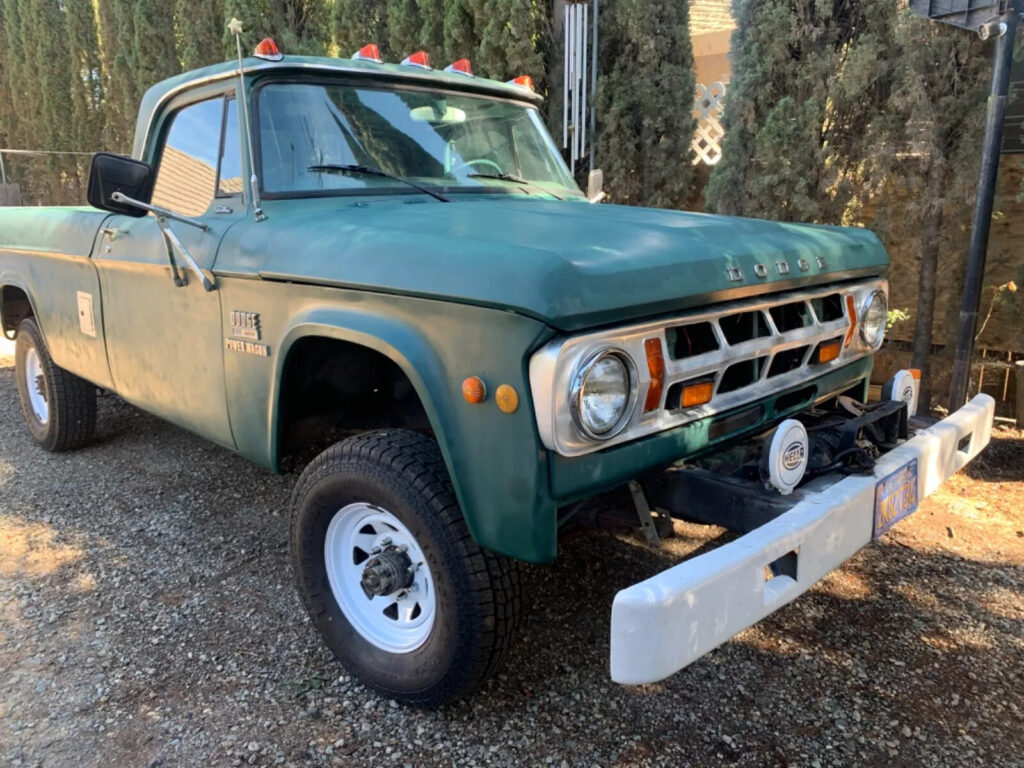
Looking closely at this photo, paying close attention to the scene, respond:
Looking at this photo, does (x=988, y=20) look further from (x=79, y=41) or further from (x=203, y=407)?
(x=79, y=41)

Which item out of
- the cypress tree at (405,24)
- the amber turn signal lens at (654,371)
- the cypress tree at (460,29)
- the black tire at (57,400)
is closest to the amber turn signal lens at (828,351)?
the amber turn signal lens at (654,371)

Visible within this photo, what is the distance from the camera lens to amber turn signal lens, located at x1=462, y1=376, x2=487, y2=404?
2.07m

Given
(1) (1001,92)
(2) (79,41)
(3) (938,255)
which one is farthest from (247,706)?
(2) (79,41)

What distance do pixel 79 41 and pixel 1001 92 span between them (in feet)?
44.6

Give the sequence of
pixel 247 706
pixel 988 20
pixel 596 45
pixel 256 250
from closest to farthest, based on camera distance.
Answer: pixel 247 706 < pixel 256 250 < pixel 988 20 < pixel 596 45

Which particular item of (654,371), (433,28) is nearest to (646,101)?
(433,28)

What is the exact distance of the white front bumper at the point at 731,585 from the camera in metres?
1.81

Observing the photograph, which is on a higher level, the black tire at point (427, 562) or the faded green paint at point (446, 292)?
the faded green paint at point (446, 292)

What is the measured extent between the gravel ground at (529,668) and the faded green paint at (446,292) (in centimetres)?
70

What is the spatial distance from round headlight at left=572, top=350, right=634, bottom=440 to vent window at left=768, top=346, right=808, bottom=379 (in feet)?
2.60

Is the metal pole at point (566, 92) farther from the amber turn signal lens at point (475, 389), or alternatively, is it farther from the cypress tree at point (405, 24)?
the amber turn signal lens at point (475, 389)

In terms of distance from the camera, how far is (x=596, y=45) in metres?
6.56

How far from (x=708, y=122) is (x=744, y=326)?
A: 532 cm

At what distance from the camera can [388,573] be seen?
2.50 metres
